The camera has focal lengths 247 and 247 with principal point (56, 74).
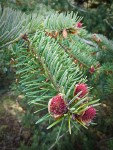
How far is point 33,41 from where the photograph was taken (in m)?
0.68

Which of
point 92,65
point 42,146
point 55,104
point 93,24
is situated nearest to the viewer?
point 55,104

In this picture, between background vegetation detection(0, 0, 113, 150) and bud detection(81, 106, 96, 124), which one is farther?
background vegetation detection(0, 0, 113, 150)

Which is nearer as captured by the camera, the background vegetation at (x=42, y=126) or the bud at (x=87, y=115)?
the bud at (x=87, y=115)

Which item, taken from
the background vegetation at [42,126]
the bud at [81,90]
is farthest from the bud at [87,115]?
the background vegetation at [42,126]

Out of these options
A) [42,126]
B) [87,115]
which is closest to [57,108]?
[87,115]

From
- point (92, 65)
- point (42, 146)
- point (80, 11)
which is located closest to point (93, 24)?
point (80, 11)

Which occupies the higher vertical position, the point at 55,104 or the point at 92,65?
the point at 55,104

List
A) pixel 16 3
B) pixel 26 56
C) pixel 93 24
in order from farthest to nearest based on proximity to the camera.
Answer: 1. pixel 93 24
2. pixel 16 3
3. pixel 26 56

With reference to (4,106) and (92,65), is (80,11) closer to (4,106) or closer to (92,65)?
(4,106)

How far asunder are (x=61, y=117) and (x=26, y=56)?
0.25m

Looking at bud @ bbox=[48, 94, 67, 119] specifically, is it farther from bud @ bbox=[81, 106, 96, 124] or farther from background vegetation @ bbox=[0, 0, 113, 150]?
background vegetation @ bbox=[0, 0, 113, 150]

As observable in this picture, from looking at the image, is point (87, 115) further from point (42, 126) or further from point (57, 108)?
point (42, 126)

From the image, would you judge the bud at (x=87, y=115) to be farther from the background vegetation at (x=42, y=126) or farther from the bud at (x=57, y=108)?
the background vegetation at (x=42, y=126)

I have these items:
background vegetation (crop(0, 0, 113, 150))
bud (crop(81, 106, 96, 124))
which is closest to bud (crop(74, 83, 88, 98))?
bud (crop(81, 106, 96, 124))
